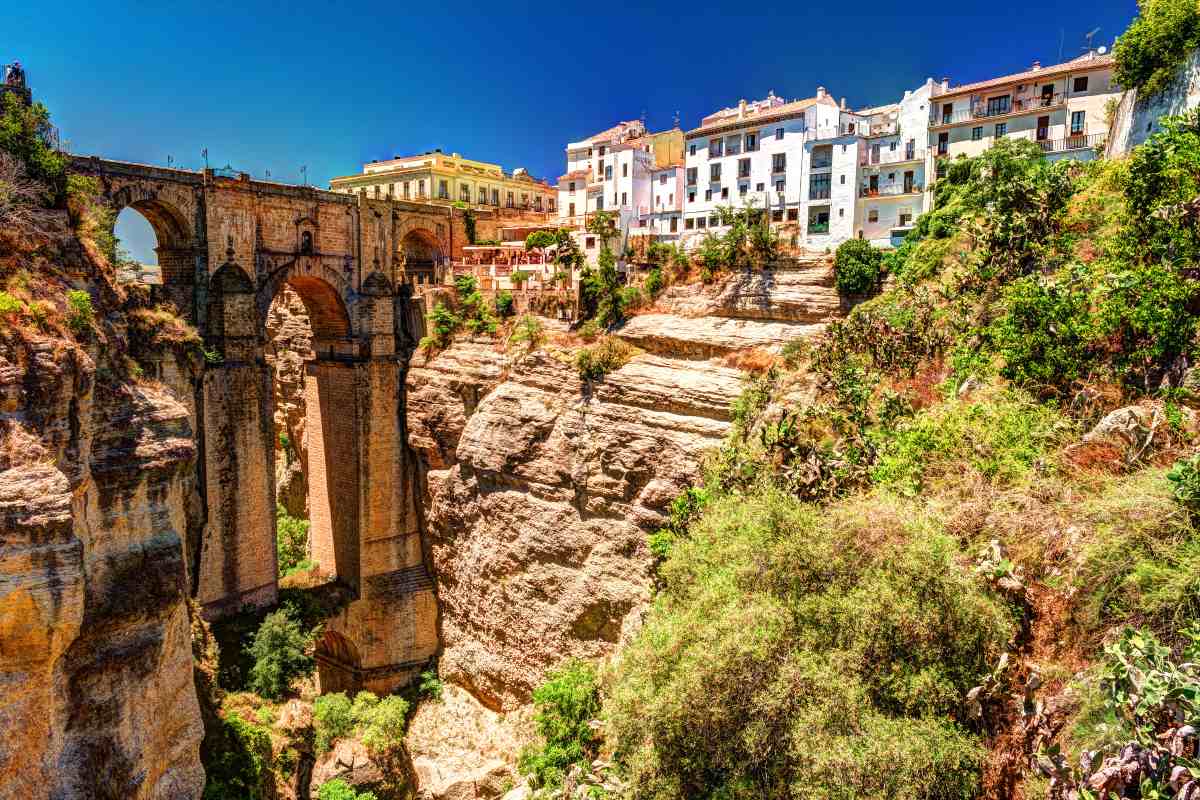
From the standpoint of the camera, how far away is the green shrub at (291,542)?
1053 inches

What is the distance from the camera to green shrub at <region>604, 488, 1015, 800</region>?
8125 mm

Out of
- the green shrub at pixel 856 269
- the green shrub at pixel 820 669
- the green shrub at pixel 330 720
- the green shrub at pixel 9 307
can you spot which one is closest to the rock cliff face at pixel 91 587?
the green shrub at pixel 9 307

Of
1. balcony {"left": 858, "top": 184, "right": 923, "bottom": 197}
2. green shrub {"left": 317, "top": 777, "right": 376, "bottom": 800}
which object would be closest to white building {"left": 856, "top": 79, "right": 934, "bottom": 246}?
balcony {"left": 858, "top": 184, "right": 923, "bottom": 197}

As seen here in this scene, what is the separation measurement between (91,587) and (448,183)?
30.6m

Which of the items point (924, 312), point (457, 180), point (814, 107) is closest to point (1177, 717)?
point (924, 312)

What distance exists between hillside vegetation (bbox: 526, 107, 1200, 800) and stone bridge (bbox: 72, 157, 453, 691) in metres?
10.9

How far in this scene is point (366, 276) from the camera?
2455 centimetres

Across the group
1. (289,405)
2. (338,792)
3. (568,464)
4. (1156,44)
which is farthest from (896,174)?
(338,792)

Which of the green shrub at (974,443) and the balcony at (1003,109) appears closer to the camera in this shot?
the green shrub at (974,443)

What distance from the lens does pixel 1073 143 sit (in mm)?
26844

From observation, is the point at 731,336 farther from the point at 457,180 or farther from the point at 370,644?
the point at 457,180

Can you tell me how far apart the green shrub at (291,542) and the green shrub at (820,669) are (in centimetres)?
1969

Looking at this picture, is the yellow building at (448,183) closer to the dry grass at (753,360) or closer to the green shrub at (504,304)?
the green shrub at (504,304)

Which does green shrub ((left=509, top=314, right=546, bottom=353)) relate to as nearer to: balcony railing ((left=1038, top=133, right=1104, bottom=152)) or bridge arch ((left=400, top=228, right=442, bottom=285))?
bridge arch ((left=400, top=228, right=442, bottom=285))
